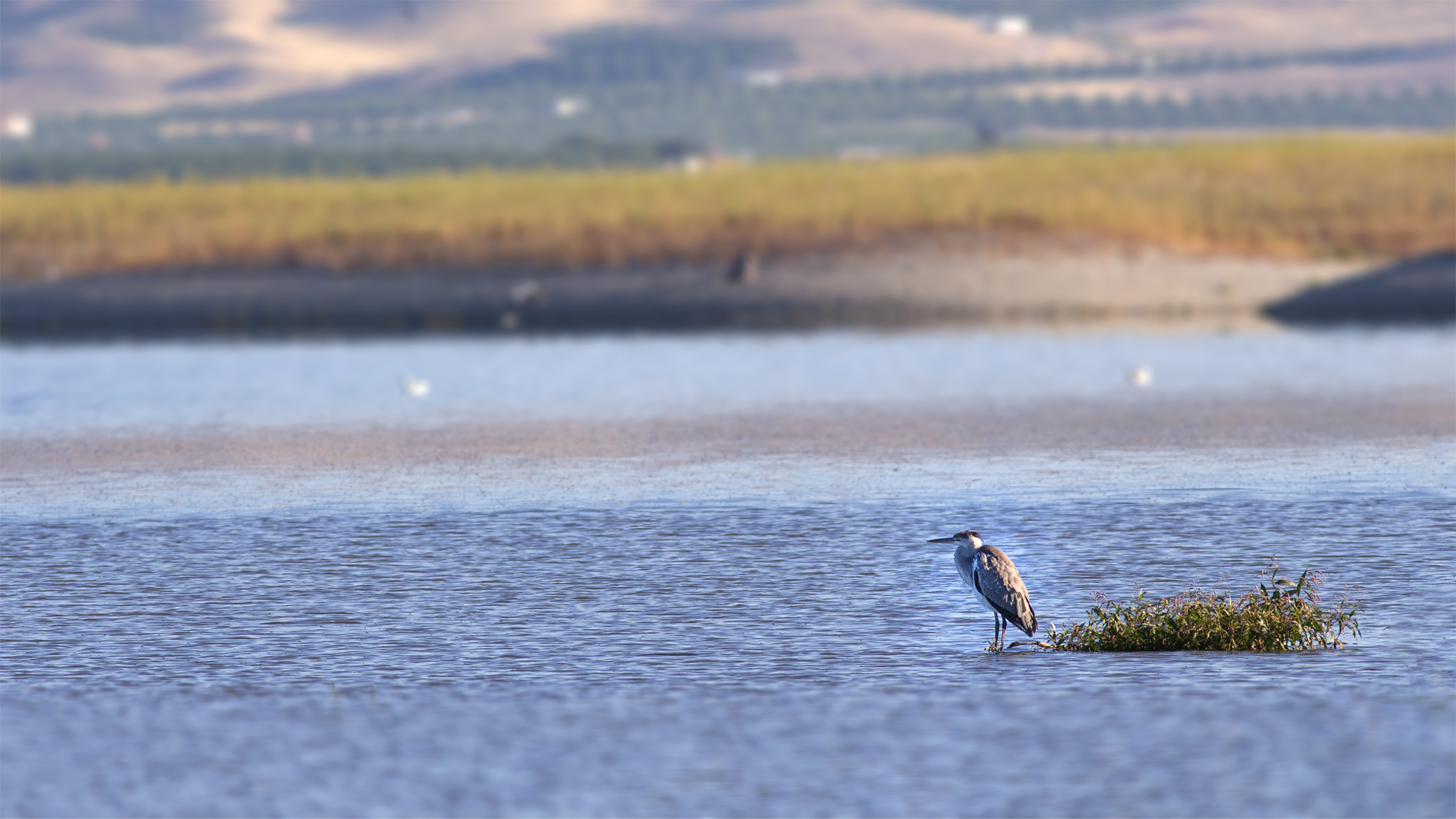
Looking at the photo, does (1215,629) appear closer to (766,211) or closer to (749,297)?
(749,297)

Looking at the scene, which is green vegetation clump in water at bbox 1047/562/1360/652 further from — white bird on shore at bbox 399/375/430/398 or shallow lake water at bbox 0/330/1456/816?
white bird on shore at bbox 399/375/430/398

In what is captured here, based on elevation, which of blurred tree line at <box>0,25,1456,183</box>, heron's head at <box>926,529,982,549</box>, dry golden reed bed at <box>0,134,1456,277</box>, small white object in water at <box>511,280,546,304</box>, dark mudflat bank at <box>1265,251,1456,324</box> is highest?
blurred tree line at <box>0,25,1456,183</box>

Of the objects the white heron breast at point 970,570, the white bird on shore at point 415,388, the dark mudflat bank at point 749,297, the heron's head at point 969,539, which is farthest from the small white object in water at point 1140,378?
the white heron breast at point 970,570

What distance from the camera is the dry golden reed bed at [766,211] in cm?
5078

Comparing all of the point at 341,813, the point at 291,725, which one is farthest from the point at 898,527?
the point at 341,813

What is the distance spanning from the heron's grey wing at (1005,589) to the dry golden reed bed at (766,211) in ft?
119

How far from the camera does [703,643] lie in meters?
14.0

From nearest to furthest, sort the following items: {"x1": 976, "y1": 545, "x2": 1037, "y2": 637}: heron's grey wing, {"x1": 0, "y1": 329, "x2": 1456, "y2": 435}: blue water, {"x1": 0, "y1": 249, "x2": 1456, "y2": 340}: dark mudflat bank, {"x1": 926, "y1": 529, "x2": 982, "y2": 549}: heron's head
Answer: {"x1": 976, "y1": 545, "x2": 1037, "y2": 637}: heron's grey wing → {"x1": 926, "y1": 529, "x2": 982, "y2": 549}: heron's head → {"x1": 0, "y1": 329, "x2": 1456, "y2": 435}: blue water → {"x1": 0, "y1": 249, "x2": 1456, "y2": 340}: dark mudflat bank

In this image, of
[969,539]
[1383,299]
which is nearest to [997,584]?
[969,539]

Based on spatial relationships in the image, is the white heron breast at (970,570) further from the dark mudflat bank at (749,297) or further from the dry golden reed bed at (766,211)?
the dry golden reed bed at (766,211)

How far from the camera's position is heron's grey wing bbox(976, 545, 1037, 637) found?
43.6 ft

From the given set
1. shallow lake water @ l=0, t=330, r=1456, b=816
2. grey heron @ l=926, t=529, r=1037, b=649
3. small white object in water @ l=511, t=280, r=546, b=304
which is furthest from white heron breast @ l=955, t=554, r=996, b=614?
small white object in water @ l=511, t=280, r=546, b=304

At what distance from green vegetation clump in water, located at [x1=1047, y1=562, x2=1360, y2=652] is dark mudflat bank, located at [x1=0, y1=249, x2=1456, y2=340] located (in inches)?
1259

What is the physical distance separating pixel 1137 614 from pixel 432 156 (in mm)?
128035
